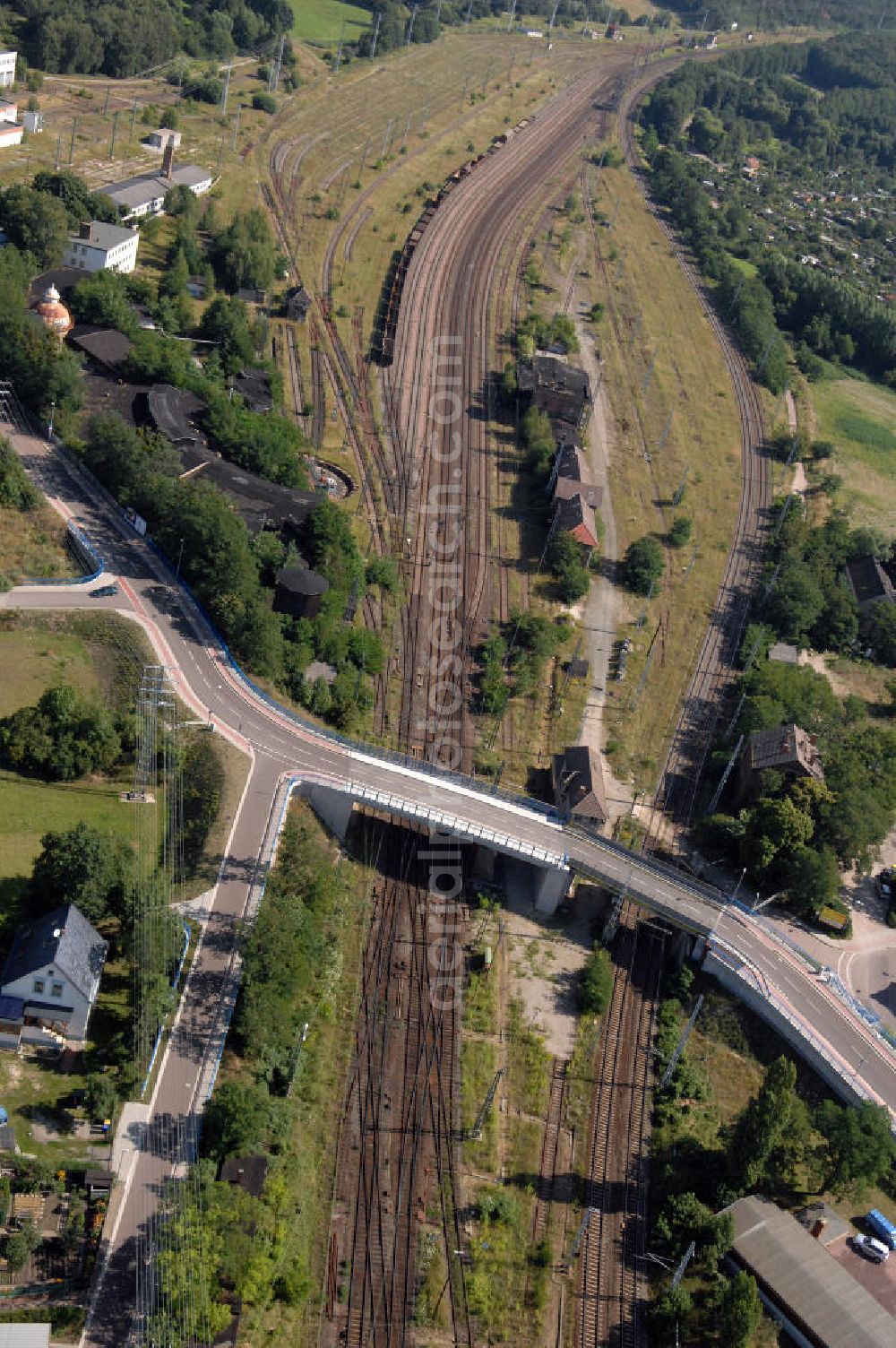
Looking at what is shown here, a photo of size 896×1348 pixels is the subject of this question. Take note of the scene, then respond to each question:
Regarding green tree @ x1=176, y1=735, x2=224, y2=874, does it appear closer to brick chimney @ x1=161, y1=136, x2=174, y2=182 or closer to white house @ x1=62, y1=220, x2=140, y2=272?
white house @ x1=62, y1=220, x2=140, y2=272

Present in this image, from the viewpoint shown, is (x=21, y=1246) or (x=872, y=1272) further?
(x=872, y=1272)

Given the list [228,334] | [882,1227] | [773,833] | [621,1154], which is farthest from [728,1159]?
[228,334]

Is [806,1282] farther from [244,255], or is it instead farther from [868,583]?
[244,255]

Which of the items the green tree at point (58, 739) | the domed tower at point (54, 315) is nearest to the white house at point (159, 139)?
the domed tower at point (54, 315)

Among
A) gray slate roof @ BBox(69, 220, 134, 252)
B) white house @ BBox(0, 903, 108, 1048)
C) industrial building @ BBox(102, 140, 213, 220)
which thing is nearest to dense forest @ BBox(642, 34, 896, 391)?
industrial building @ BBox(102, 140, 213, 220)

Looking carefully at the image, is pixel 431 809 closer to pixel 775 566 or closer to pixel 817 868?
pixel 817 868
